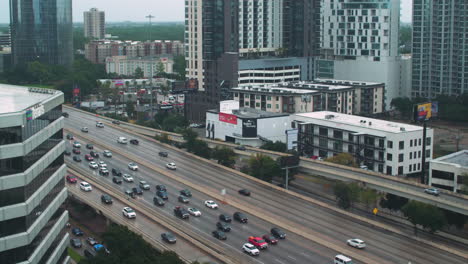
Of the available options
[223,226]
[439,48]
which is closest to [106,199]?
[223,226]

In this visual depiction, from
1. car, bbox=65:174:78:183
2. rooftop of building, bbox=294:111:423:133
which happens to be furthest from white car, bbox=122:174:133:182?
rooftop of building, bbox=294:111:423:133

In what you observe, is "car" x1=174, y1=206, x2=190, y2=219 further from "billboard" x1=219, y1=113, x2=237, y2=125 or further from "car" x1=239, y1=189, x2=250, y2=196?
"billboard" x1=219, y1=113, x2=237, y2=125

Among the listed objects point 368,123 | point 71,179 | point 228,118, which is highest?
point 368,123

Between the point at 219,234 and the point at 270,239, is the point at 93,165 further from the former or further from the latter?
the point at 270,239

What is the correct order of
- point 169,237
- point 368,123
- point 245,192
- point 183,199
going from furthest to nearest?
point 368,123 < point 245,192 < point 183,199 < point 169,237

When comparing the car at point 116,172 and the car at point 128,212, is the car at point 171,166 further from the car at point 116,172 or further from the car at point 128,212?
the car at point 128,212
